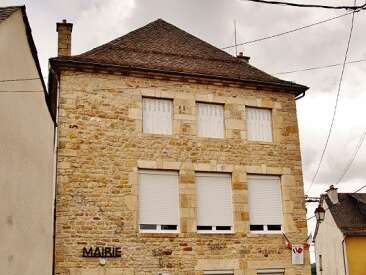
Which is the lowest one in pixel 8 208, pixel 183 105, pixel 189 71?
pixel 8 208

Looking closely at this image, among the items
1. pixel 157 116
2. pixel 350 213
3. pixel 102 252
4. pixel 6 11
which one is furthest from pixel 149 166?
pixel 350 213

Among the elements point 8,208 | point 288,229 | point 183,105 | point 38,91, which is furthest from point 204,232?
point 8,208

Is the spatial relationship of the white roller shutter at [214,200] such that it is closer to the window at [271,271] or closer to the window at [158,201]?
the window at [158,201]

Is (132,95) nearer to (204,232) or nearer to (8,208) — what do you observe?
(204,232)

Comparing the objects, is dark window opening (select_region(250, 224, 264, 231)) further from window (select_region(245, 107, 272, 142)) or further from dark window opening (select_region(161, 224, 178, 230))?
window (select_region(245, 107, 272, 142))

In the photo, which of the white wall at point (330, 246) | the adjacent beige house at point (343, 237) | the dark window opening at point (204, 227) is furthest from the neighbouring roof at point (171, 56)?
the white wall at point (330, 246)

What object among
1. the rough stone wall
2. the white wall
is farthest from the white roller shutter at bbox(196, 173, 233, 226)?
the white wall

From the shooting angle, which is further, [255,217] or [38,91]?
[255,217]

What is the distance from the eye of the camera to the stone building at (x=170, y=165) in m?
14.1

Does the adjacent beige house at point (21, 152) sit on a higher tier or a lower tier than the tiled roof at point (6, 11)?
lower

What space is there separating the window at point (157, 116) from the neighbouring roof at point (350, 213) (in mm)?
13720

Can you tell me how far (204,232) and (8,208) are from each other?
8.06 m

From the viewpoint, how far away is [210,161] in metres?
15.5

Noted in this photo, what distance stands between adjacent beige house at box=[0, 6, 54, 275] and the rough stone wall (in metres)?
2.13
